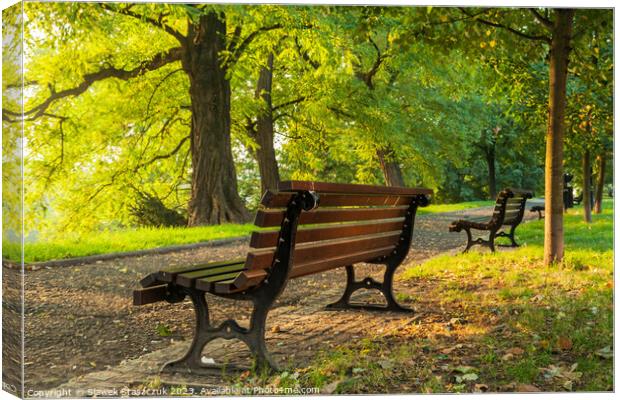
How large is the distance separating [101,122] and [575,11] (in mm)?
11873

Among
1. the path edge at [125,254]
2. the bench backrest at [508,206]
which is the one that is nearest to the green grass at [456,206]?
the bench backrest at [508,206]

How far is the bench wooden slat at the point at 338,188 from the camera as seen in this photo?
383cm

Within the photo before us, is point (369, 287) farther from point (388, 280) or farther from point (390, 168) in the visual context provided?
point (390, 168)

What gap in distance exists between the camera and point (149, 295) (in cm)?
408

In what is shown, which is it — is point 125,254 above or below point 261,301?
below

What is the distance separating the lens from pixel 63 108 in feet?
51.3

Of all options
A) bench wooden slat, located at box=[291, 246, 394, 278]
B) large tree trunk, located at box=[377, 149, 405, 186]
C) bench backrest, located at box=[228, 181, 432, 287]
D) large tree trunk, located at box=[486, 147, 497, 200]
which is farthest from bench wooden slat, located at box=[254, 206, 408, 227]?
large tree trunk, located at box=[486, 147, 497, 200]

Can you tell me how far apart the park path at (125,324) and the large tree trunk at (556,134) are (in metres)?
1.51

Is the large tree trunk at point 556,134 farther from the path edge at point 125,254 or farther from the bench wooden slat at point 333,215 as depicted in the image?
the path edge at point 125,254

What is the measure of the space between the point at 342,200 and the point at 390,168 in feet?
34.4

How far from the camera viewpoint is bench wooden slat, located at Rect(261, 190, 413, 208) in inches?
148

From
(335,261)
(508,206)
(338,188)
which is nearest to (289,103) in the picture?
(508,206)

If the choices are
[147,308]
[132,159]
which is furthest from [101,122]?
[147,308]

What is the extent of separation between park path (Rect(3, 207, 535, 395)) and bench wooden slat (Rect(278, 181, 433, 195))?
2.95 feet
